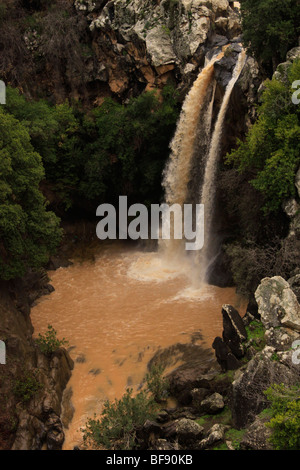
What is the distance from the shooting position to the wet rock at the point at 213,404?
8.84 metres

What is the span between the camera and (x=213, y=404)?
8.90 metres

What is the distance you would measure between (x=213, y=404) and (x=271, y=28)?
12036 mm

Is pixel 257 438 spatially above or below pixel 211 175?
below

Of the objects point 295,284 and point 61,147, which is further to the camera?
point 61,147

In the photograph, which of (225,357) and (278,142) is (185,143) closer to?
(278,142)

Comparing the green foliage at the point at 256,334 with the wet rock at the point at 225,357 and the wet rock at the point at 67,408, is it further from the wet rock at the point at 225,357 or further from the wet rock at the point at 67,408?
the wet rock at the point at 67,408

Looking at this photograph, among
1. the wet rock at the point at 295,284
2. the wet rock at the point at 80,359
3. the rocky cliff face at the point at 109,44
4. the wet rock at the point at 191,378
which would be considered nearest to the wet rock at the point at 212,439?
the wet rock at the point at 191,378

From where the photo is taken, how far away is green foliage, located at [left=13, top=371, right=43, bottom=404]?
10.3 m

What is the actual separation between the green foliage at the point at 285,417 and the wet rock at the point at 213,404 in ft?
6.08

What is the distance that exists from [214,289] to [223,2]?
1379 centimetres

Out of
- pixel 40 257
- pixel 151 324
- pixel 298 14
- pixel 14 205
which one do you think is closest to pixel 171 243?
pixel 151 324

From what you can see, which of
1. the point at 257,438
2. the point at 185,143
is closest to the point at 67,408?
the point at 257,438

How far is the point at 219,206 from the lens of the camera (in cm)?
1658

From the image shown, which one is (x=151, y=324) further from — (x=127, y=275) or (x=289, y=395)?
(x=289, y=395)
